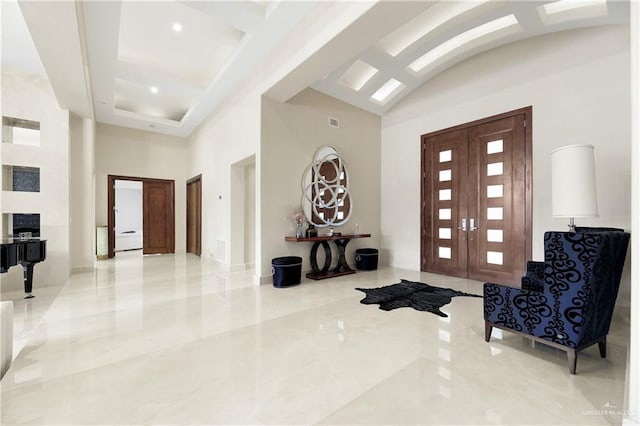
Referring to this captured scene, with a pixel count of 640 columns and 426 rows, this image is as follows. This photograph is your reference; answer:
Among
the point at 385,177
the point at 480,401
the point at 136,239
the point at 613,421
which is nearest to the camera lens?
the point at 613,421

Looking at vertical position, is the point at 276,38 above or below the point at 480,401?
above

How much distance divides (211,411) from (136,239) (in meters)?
10.4

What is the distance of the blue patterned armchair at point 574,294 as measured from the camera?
2064mm

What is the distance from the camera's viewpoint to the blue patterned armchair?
206 cm

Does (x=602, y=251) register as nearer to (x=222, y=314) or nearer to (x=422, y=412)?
(x=422, y=412)

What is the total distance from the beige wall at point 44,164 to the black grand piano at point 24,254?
0.56 metres

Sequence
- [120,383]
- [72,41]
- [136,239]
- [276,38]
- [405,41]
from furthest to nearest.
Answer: [136,239] → [405,41] → [276,38] → [72,41] → [120,383]

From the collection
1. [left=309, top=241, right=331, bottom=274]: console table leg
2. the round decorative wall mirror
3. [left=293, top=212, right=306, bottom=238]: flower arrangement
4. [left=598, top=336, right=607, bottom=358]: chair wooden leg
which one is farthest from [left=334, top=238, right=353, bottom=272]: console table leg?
[left=598, top=336, right=607, bottom=358]: chair wooden leg

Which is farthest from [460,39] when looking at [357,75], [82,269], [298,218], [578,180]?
[82,269]

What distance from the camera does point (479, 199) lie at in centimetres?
504

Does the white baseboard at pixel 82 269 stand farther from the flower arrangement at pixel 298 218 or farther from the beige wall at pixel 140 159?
the flower arrangement at pixel 298 218

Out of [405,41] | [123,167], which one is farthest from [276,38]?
[123,167]

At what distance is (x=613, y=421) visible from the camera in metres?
1.64

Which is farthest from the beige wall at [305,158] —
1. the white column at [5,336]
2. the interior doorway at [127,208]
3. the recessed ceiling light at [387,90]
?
the interior doorway at [127,208]
